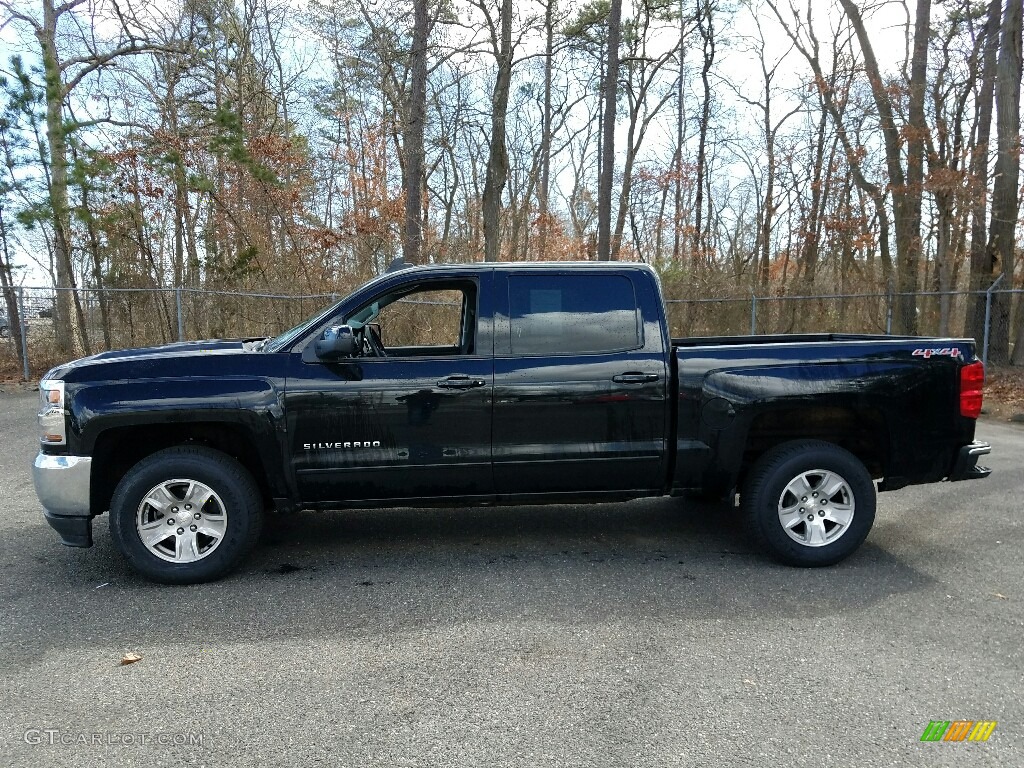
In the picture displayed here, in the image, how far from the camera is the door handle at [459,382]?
4367mm

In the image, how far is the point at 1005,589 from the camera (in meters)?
4.19

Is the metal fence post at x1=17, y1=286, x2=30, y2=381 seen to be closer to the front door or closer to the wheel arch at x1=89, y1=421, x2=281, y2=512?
the wheel arch at x1=89, y1=421, x2=281, y2=512

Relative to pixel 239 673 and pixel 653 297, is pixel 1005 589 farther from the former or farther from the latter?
pixel 239 673

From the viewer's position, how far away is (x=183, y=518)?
4219mm

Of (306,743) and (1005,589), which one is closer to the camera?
(306,743)

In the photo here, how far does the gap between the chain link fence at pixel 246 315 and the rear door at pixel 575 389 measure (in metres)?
10.2

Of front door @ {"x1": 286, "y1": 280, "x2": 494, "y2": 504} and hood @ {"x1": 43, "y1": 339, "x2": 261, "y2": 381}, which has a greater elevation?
hood @ {"x1": 43, "y1": 339, "x2": 261, "y2": 381}

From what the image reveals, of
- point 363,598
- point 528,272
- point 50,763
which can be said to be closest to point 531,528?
point 363,598

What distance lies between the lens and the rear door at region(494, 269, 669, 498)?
4441mm

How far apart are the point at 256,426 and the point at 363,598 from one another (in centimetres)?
122

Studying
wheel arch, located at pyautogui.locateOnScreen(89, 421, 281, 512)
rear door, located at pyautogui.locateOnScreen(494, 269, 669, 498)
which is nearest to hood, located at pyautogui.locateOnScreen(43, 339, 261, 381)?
wheel arch, located at pyautogui.locateOnScreen(89, 421, 281, 512)

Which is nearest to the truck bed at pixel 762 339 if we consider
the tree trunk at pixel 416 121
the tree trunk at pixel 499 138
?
the tree trunk at pixel 416 121

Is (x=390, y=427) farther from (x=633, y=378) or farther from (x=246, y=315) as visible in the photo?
(x=246, y=315)

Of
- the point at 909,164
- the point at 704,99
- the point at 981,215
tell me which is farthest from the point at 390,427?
the point at 704,99
